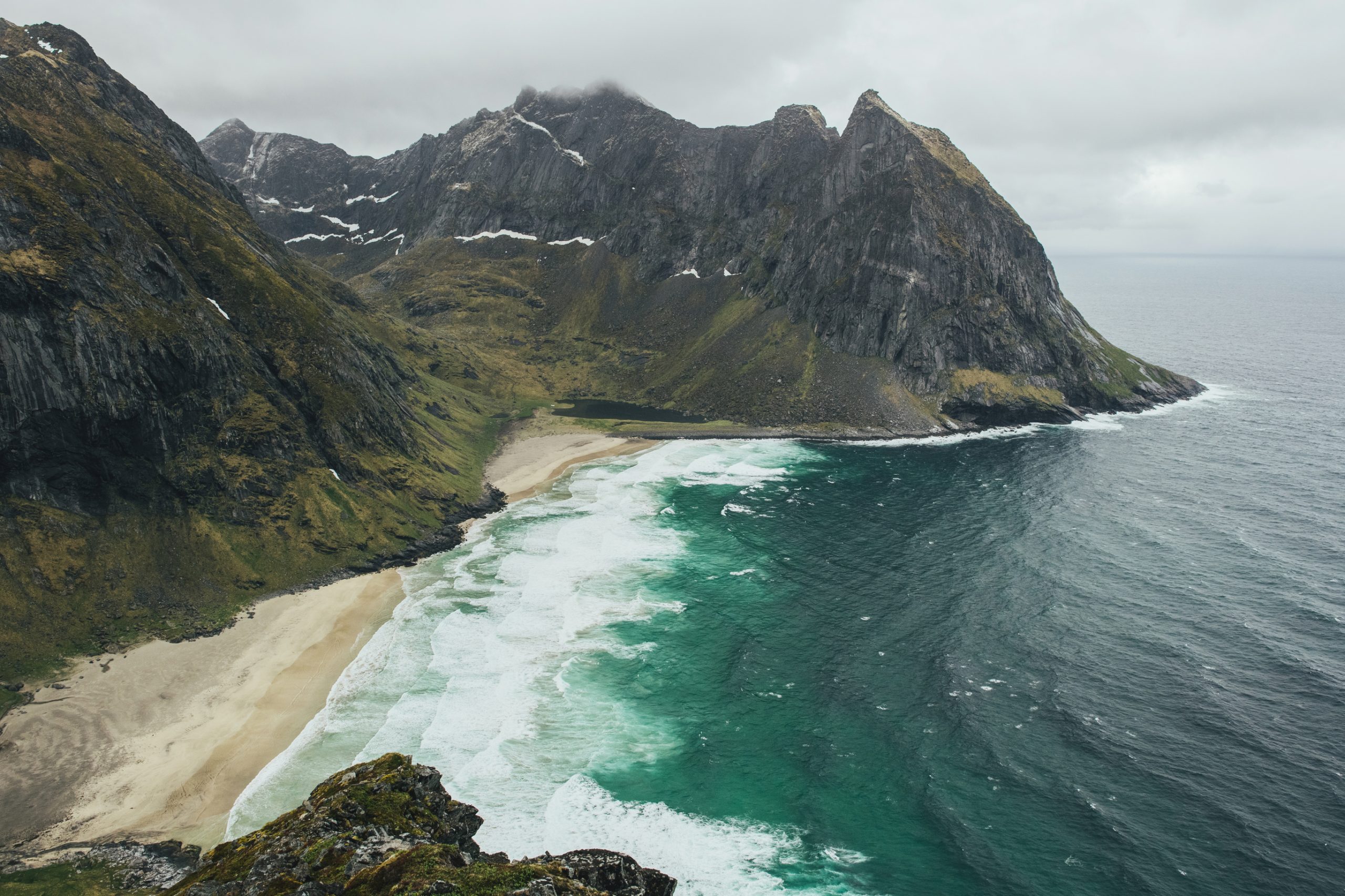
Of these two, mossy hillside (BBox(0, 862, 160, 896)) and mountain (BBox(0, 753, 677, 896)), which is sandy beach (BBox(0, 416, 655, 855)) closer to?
mossy hillside (BBox(0, 862, 160, 896))

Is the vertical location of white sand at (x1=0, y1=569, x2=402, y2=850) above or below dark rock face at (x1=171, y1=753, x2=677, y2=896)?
below

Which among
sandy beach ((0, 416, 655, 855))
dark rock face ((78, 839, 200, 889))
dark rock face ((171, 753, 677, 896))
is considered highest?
dark rock face ((171, 753, 677, 896))

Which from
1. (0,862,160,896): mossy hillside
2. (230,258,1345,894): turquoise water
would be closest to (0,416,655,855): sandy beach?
(0,862,160,896): mossy hillside

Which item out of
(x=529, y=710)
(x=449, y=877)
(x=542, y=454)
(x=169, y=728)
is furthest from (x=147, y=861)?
(x=542, y=454)

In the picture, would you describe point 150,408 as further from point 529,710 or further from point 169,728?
point 529,710

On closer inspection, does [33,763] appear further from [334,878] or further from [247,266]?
[247,266]

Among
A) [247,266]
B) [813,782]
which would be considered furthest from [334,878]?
[247,266]
